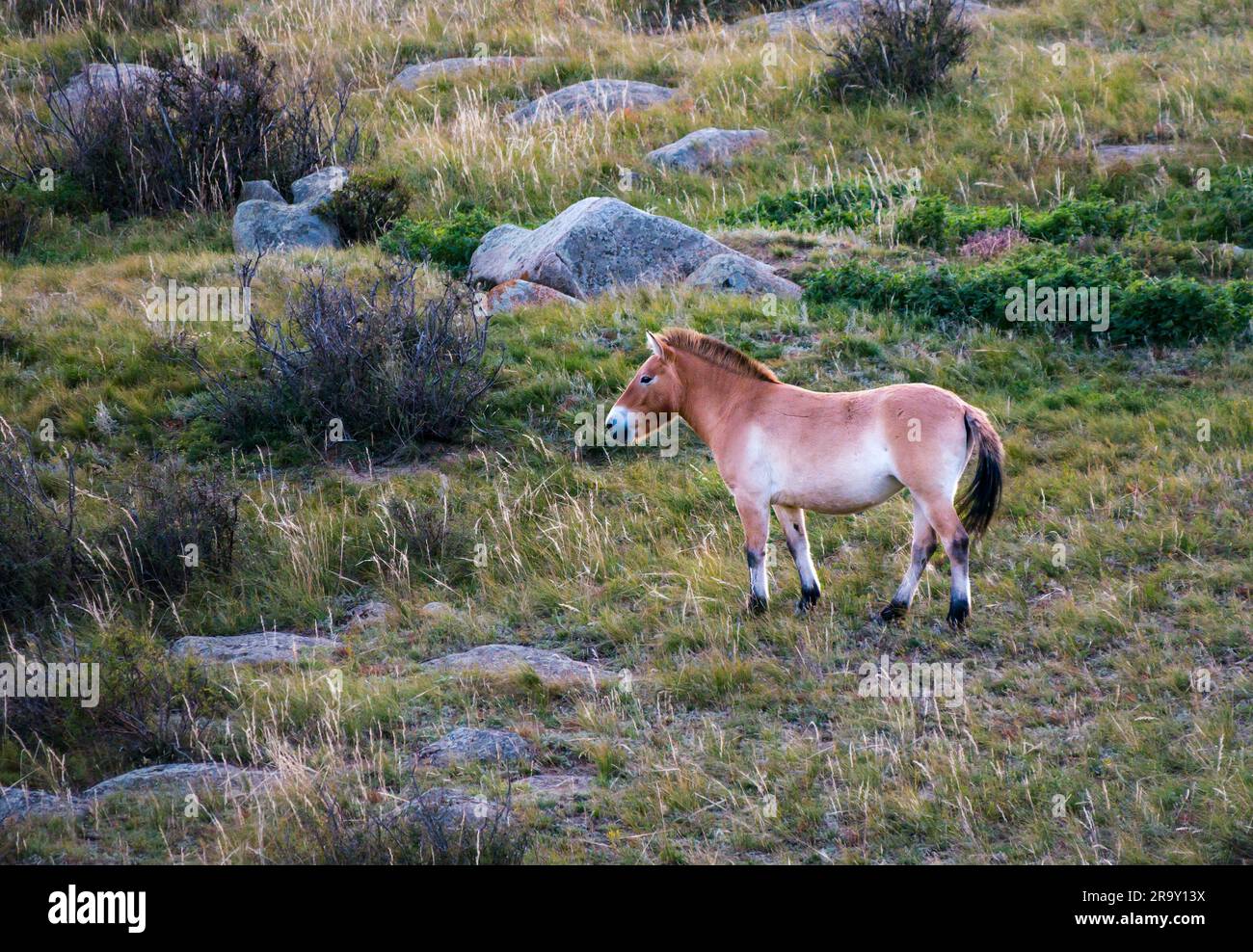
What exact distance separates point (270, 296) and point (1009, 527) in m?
7.61

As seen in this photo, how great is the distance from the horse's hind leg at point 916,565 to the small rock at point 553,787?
2.48 metres

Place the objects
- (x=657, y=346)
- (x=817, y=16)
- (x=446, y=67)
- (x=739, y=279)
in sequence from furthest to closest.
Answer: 1. (x=817, y=16)
2. (x=446, y=67)
3. (x=739, y=279)
4. (x=657, y=346)

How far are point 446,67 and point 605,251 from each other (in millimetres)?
8277

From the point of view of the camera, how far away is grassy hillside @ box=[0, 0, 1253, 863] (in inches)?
248

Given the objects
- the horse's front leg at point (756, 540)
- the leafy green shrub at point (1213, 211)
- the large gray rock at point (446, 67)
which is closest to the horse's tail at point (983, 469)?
the horse's front leg at point (756, 540)

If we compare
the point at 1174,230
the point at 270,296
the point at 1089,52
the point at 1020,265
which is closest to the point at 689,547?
the point at 1020,265

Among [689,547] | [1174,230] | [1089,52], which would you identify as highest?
[1089,52]

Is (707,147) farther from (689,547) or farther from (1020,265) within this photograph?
(689,547)

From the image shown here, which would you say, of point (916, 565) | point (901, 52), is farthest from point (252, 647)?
point (901, 52)

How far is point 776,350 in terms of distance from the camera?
11703 mm

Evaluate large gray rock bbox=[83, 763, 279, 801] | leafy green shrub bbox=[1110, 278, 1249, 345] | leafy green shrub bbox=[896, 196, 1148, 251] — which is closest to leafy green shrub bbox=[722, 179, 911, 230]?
leafy green shrub bbox=[896, 196, 1148, 251]

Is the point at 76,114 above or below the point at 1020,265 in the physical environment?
above
